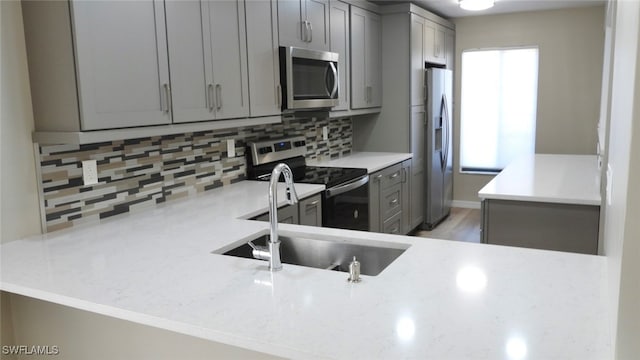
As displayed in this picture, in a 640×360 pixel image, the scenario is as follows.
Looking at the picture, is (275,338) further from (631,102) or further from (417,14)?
(417,14)

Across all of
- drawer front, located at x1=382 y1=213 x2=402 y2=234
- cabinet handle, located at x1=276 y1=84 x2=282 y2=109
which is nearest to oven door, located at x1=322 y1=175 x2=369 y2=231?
drawer front, located at x1=382 y1=213 x2=402 y2=234

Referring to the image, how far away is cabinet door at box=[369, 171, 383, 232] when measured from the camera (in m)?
4.12

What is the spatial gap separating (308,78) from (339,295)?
244cm

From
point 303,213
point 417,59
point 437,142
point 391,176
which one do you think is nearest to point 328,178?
point 303,213

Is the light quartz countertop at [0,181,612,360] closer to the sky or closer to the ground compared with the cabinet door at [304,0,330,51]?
closer to the ground

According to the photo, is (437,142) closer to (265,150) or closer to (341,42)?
(341,42)

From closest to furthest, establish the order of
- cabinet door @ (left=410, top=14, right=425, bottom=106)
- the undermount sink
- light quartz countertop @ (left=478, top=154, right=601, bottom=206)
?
the undermount sink < light quartz countertop @ (left=478, top=154, right=601, bottom=206) < cabinet door @ (left=410, top=14, right=425, bottom=106)

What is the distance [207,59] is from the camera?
270cm

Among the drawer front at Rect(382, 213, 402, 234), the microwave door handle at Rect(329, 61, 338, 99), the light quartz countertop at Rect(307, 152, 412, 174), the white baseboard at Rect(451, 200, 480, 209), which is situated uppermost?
the microwave door handle at Rect(329, 61, 338, 99)

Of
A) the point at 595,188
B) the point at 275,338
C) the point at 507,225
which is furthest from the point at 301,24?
the point at 275,338

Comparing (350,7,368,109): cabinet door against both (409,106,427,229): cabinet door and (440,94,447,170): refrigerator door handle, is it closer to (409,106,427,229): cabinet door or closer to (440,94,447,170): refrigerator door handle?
(409,106,427,229): cabinet door

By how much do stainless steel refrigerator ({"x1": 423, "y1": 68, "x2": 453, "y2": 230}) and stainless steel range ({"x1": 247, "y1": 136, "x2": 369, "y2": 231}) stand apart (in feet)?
5.62

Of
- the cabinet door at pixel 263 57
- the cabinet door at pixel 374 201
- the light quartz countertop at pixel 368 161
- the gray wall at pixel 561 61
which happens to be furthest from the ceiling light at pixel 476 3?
the gray wall at pixel 561 61

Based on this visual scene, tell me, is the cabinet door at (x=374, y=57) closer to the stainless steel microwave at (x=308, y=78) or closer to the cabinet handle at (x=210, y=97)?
the stainless steel microwave at (x=308, y=78)
